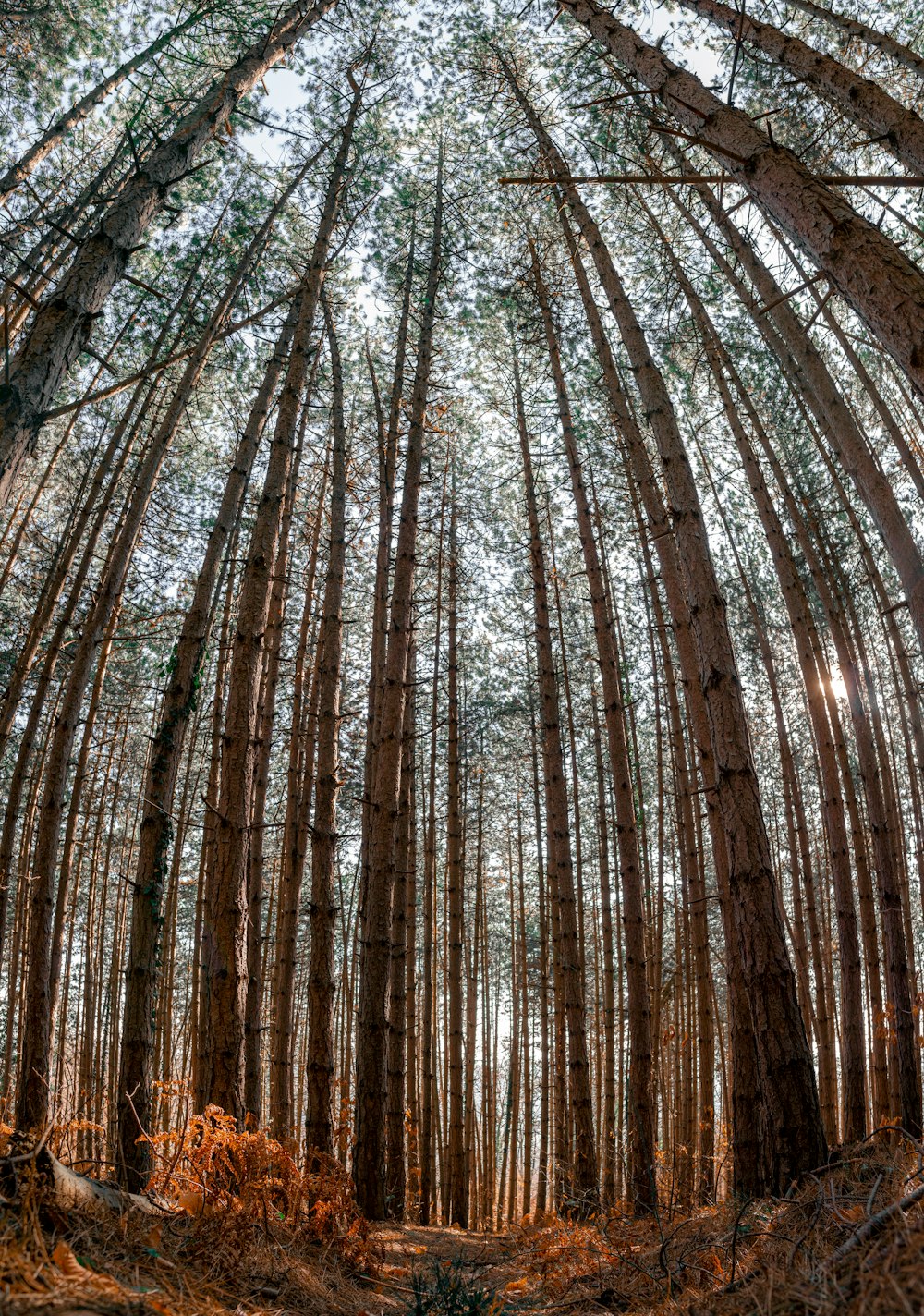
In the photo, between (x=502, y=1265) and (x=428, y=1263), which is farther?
(x=502, y=1265)

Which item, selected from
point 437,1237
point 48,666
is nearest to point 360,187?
point 48,666

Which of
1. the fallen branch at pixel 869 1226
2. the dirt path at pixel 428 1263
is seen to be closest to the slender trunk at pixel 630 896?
the dirt path at pixel 428 1263

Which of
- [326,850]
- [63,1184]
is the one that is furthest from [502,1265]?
[63,1184]

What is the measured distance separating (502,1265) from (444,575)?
8.14 m

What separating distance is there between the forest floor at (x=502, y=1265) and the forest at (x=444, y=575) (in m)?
0.03

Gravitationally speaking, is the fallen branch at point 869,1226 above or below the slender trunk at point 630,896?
below

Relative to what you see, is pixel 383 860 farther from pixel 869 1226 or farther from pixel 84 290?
pixel 869 1226

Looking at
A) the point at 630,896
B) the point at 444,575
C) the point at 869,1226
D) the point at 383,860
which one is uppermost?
the point at 444,575

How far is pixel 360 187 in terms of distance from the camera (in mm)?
7105

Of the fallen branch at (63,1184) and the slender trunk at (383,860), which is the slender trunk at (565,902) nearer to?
the slender trunk at (383,860)

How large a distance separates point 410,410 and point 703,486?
4957 mm

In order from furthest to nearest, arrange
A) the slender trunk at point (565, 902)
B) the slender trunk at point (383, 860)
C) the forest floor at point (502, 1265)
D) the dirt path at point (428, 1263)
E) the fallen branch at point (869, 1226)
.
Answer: the slender trunk at point (565, 902) < the slender trunk at point (383, 860) < the dirt path at point (428, 1263) < the fallen branch at point (869, 1226) < the forest floor at point (502, 1265)

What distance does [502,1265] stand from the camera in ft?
14.5

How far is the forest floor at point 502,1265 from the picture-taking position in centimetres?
137
